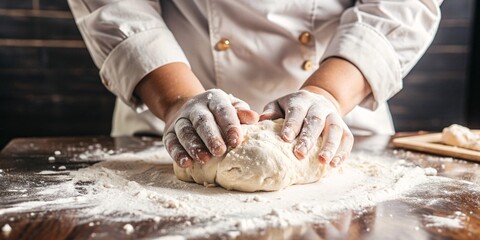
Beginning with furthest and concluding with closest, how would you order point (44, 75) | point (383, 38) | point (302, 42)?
point (44, 75) → point (302, 42) → point (383, 38)

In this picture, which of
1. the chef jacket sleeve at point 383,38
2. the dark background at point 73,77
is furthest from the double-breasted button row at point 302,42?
the dark background at point 73,77

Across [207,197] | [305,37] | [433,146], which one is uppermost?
[305,37]

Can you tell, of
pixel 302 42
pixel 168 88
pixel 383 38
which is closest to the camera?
pixel 168 88

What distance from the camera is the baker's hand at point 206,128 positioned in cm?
125

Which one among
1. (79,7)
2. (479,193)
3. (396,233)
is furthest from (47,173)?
(479,193)

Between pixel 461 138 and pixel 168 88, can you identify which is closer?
pixel 168 88

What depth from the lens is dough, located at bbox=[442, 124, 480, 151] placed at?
167 centimetres

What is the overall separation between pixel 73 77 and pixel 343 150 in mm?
2380

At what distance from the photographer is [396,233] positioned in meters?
0.95

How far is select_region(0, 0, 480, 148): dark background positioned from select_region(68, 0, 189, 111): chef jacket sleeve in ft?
5.54

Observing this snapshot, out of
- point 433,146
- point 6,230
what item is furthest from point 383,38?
point 6,230

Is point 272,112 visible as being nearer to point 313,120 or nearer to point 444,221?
point 313,120

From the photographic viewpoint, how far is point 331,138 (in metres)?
1.30

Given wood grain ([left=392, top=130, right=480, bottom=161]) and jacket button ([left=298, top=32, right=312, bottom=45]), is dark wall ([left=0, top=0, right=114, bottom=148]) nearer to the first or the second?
jacket button ([left=298, top=32, right=312, bottom=45])
